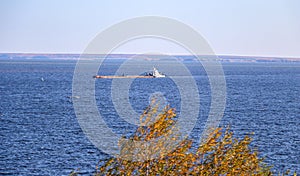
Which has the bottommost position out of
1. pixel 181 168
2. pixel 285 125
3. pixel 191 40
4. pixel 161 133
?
pixel 285 125

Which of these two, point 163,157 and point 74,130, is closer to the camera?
point 163,157

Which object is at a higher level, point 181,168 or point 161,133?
point 161,133

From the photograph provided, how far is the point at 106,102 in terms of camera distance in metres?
92.1

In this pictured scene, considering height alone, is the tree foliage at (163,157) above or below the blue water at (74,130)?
above

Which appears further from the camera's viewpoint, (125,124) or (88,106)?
(88,106)

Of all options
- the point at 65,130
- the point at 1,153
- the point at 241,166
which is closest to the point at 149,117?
the point at 241,166

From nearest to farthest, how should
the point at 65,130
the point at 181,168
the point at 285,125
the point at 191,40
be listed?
the point at 181,168, the point at 191,40, the point at 65,130, the point at 285,125

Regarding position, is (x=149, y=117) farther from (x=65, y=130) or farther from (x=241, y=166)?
(x=65, y=130)

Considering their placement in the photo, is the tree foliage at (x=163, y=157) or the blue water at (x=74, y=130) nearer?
the tree foliage at (x=163, y=157)

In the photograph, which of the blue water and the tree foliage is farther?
the blue water

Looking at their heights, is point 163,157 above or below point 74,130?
above

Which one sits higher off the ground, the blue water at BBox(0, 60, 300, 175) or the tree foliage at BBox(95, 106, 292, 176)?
the tree foliage at BBox(95, 106, 292, 176)

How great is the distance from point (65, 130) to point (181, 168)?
43.9m

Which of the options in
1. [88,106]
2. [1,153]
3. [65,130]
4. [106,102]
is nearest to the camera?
[1,153]
